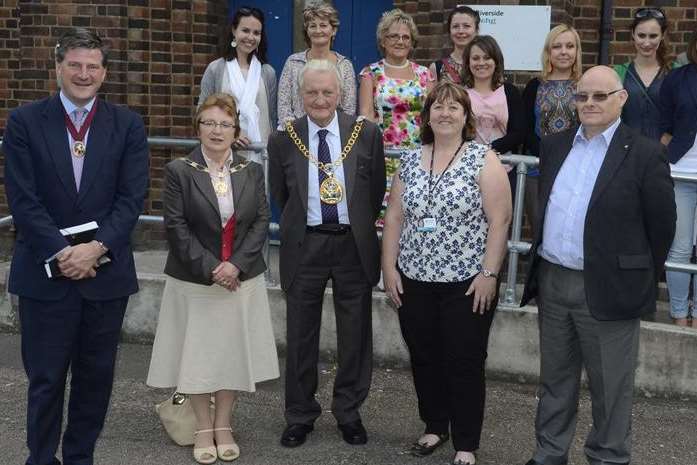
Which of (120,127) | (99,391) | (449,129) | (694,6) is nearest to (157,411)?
(99,391)

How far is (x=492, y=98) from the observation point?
19.8 feet

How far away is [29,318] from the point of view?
14.5 ft

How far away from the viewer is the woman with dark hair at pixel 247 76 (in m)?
6.55

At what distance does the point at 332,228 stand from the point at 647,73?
8.29ft

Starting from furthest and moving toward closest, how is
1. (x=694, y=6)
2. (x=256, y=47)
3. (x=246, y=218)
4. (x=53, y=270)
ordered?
(x=694, y=6) → (x=256, y=47) → (x=246, y=218) → (x=53, y=270)

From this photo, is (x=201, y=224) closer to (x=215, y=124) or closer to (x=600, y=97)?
(x=215, y=124)

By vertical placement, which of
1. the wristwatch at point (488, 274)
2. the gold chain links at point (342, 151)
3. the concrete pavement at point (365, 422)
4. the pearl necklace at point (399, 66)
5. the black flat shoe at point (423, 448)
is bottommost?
the concrete pavement at point (365, 422)

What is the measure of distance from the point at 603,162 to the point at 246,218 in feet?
5.68

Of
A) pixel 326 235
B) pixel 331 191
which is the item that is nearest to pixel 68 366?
pixel 326 235

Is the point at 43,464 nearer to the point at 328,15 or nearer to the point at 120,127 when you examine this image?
the point at 120,127

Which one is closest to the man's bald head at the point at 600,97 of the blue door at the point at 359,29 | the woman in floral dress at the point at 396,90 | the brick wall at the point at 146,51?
the woman in floral dress at the point at 396,90

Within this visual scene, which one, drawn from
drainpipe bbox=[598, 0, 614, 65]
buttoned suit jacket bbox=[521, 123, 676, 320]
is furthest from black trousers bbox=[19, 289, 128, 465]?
drainpipe bbox=[598, 0, 614, 65]

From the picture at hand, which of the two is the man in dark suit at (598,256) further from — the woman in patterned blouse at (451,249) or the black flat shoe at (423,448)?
the black flat shoe at (423,448)

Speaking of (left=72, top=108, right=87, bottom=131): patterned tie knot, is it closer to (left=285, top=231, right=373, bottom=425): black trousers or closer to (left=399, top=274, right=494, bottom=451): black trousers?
(left=285, top=231, right=373, bottom=425): black trousers
